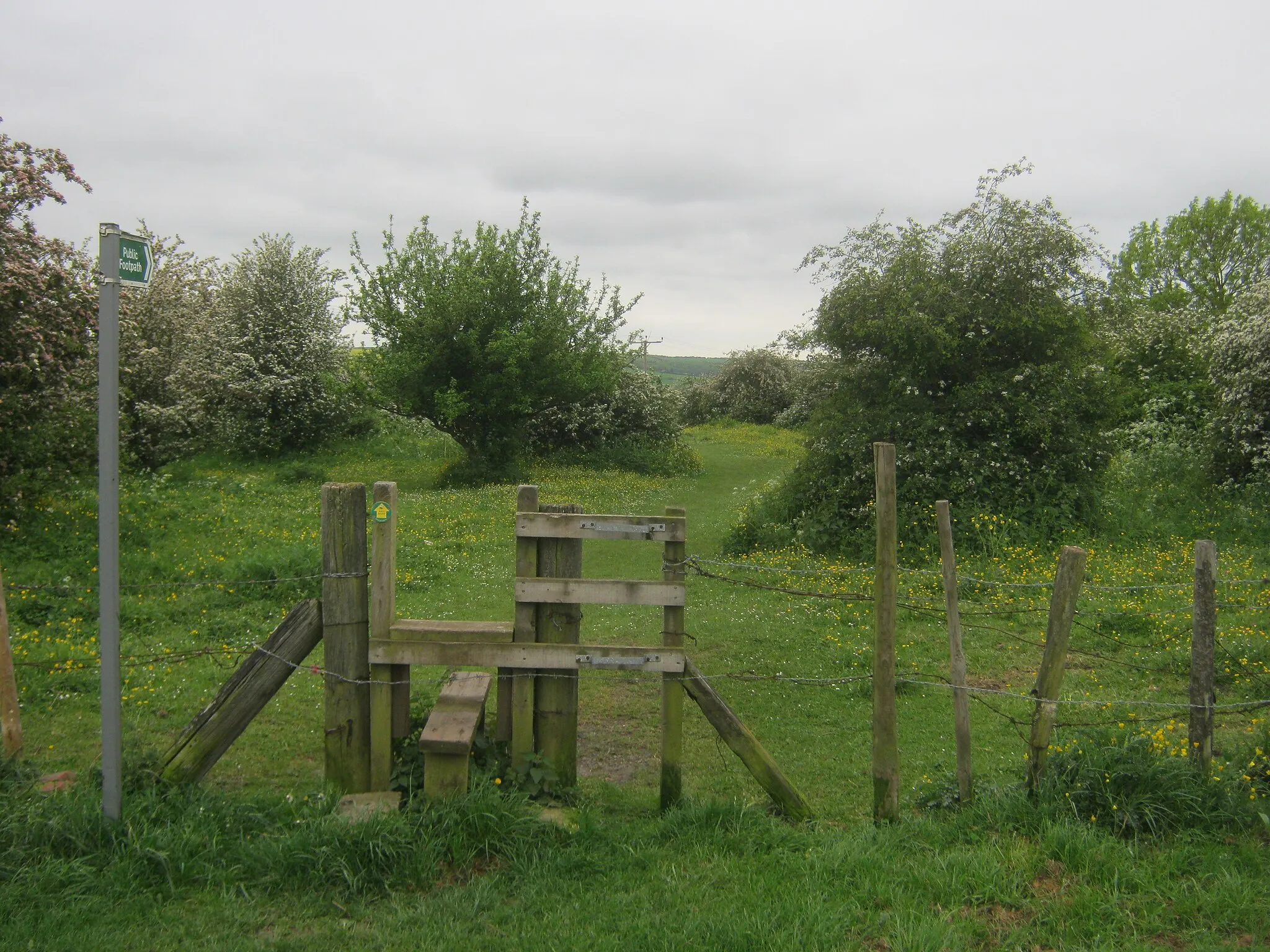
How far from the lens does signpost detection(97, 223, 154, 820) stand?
4570mm

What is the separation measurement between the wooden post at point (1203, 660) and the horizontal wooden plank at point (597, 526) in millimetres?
2988

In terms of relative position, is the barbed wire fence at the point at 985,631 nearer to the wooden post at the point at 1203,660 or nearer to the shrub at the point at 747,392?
the wooden post at the point at 1203,660

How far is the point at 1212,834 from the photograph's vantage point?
492 cm

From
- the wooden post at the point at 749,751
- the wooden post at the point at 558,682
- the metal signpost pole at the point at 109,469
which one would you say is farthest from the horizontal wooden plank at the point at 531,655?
the metal signpost pole at the point at 109,469

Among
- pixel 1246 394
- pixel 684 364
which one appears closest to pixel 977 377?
pixel 1246 394

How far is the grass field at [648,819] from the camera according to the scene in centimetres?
425

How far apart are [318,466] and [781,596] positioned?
1636cm

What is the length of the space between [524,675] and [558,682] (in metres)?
0.21

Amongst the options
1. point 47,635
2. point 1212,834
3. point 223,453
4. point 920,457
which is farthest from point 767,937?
point 223,453

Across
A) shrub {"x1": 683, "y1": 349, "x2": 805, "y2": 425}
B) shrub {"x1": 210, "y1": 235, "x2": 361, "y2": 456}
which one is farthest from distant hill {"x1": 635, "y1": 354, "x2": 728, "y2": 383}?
shrub {"x1": 210, "y1": 235, "x2": 361, "y2": 456}

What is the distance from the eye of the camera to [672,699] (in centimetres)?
558

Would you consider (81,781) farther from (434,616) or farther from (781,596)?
(781,596)

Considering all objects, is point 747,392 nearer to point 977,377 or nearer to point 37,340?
point 977,377

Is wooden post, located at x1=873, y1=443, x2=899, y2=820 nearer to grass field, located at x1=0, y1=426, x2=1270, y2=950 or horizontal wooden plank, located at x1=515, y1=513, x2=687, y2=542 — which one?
grass field, located at x1=0, y1=426, x2=1270, y2=950
